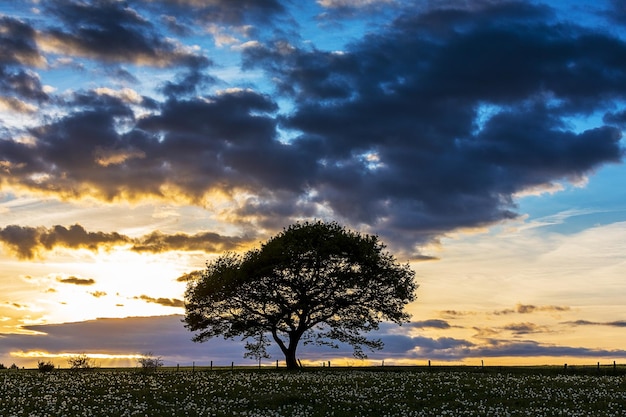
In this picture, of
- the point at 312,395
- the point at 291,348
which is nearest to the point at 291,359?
the point at 291,348

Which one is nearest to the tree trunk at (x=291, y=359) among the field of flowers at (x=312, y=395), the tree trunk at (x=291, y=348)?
the tree trunk at (x=291, y=348)

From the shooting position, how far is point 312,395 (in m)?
49.2

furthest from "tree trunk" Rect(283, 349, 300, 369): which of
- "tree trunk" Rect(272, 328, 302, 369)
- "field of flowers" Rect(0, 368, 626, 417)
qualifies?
"field of flowers" Rect(0, 368, 626, 417)

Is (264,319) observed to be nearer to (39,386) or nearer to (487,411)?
(39,386)

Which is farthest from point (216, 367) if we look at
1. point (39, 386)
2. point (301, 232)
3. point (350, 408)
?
point (350, 408)

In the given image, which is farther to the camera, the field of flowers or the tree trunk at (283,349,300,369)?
the tree trunk at (283,349,300,369)

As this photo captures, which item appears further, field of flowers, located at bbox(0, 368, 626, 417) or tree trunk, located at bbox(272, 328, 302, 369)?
tree trunk, located at bbox(272, 328, 302, 369)

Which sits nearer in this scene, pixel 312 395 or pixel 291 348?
pixel 312 395

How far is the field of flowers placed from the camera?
44.8 meters

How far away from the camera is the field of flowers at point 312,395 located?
147 ft

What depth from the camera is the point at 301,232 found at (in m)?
74.8

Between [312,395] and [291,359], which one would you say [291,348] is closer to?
[291,359]

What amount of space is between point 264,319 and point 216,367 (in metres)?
12.4

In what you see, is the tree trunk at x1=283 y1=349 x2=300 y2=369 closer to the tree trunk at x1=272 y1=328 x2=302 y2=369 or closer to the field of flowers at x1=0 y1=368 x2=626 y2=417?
the tree trunk at x1=272 y1=328 x2=302 y2=369
